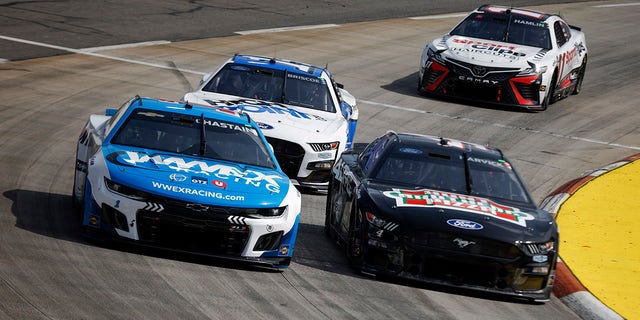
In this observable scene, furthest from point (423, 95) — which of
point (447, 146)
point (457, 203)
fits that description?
point (457, 203)

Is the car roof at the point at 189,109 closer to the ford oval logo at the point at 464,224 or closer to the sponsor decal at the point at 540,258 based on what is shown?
the ford oval logo at the point at 464,224

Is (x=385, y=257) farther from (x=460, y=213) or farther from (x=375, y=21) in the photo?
(x=375, y=21)

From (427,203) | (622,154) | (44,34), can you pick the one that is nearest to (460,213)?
(427,203)

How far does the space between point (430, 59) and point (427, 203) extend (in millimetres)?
10796

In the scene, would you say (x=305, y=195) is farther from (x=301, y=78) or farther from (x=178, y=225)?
(x=178, y=225)

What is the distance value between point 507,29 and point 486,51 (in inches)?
51.3

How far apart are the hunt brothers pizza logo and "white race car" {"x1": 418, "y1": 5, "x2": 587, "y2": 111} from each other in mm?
9961

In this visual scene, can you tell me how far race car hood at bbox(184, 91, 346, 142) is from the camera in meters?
14.7

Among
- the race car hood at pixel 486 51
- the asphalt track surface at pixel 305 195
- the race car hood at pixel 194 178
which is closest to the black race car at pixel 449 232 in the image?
the asphalt track surface at pixel 305 195

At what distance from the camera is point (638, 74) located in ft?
89.1

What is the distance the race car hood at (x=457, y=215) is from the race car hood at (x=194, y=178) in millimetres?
971

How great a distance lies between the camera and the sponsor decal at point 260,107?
15.2 metres

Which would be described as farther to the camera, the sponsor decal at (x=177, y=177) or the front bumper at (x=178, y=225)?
the sponsor decal at (x=177, y=177)

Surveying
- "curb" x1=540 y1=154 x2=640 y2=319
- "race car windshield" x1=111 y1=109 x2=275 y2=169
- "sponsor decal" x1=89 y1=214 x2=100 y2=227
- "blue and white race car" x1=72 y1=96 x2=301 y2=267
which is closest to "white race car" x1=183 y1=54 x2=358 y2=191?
"race car windshield" x1=111 y1=109 x2=275 y2=169
